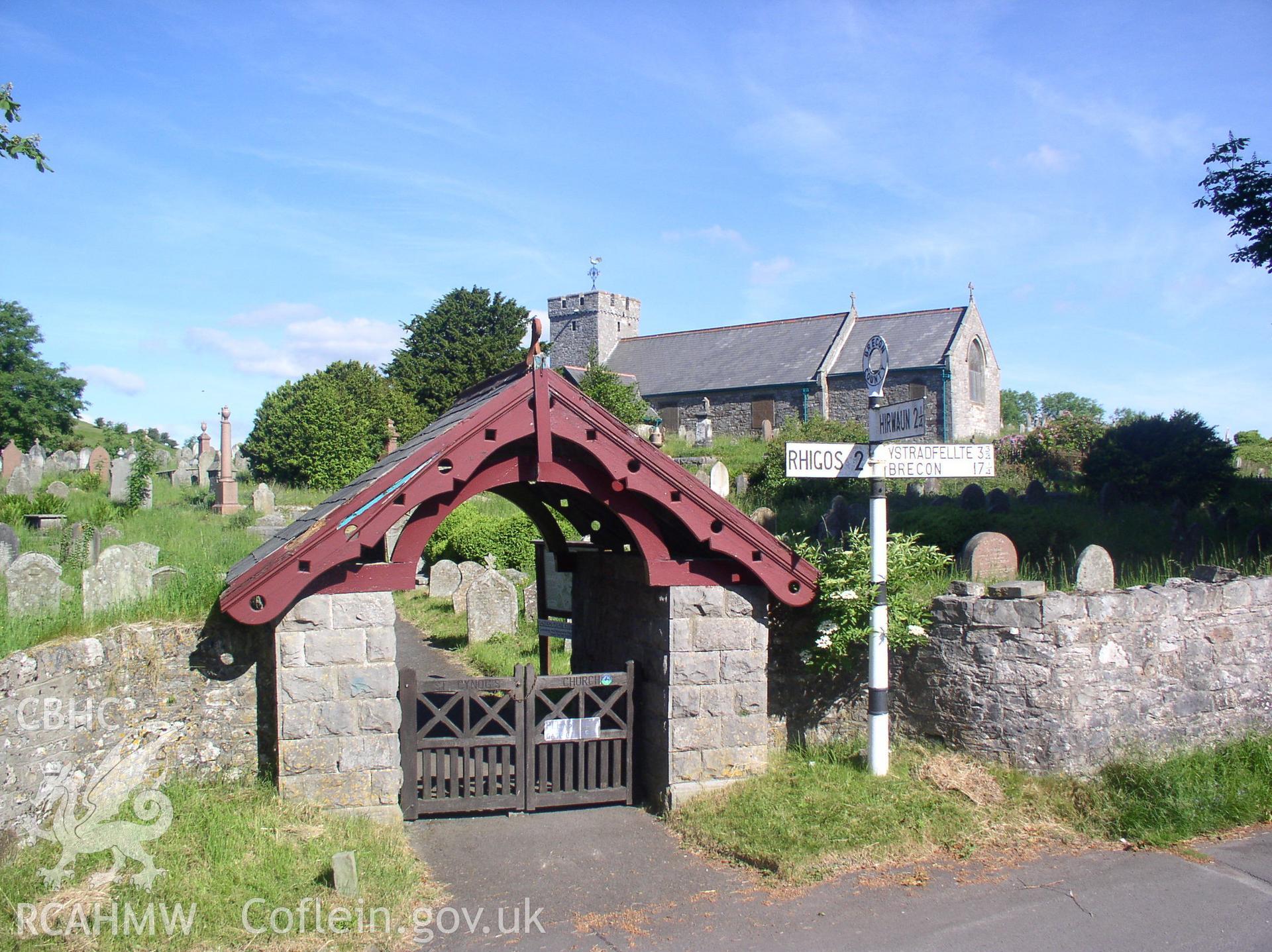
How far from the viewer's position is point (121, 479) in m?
21.1

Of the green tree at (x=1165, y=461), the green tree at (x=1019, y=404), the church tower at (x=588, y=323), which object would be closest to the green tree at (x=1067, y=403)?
the green tree at (x=1019, y=404)

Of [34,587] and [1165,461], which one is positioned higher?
[1165,461]

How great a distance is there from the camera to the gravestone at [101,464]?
26031 mm

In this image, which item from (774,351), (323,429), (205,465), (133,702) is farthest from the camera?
(774,351)

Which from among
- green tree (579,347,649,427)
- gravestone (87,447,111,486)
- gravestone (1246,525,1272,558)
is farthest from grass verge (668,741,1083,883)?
green tree (579,347,649,427)

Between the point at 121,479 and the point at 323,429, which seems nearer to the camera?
the point at 121,479

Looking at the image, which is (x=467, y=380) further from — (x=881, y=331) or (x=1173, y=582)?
(x=1173, y=582)

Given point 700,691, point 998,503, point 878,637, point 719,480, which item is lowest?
point 700,691

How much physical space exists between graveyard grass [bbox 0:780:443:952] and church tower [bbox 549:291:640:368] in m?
46.0

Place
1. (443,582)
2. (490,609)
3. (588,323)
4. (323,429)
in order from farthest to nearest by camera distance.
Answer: (588,323) → (323,429) → (443,582) → (490,609)

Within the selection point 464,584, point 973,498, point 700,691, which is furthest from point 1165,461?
point 700,691

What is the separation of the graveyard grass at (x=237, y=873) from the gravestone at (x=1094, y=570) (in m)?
5.59

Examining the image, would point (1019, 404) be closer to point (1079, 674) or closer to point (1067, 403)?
point (1067, 403)

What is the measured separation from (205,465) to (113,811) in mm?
23303
